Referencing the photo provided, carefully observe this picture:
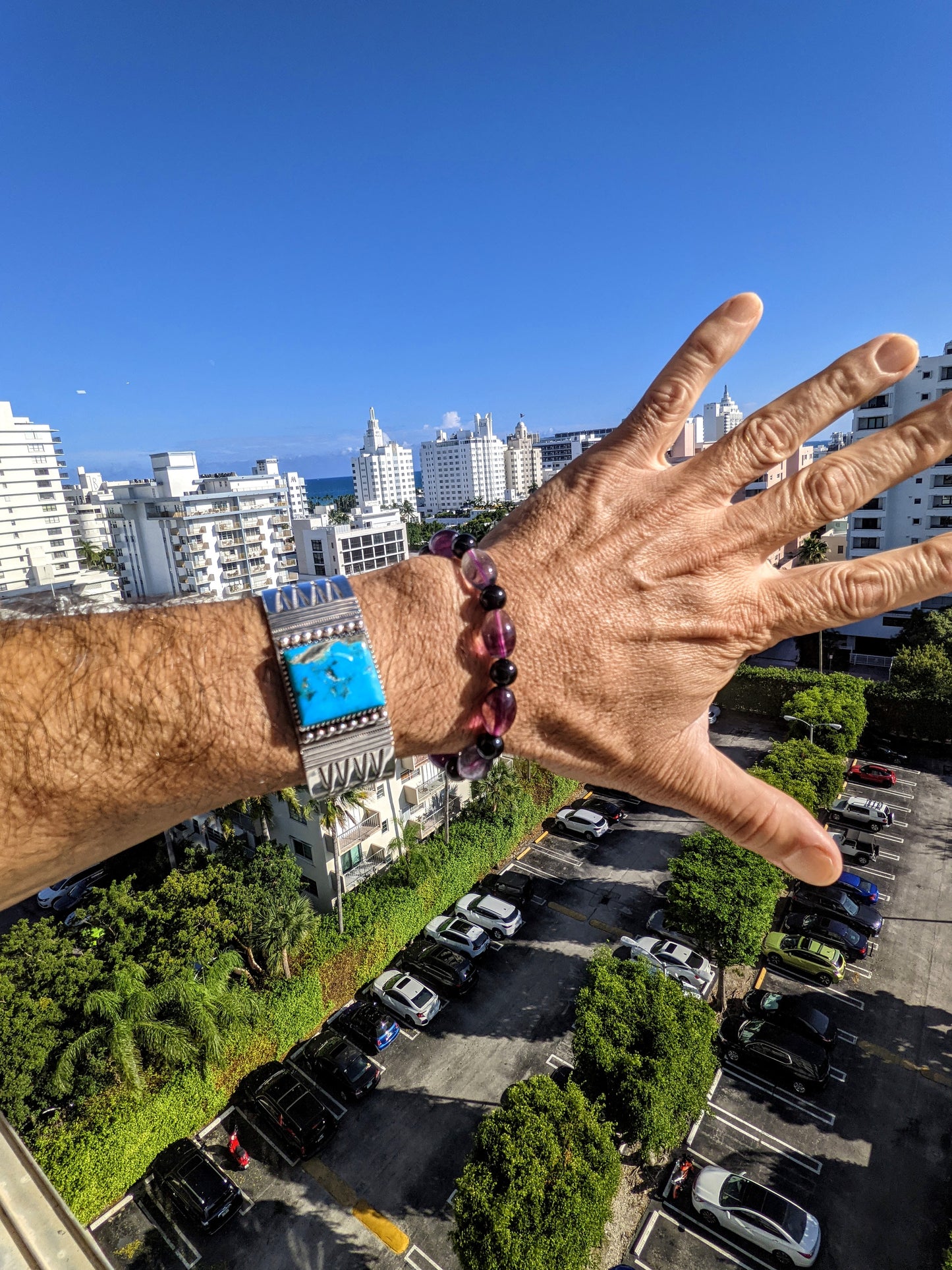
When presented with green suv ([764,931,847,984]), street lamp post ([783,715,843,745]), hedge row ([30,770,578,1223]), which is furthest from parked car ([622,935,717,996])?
street lamp post ([783,715,843,745])

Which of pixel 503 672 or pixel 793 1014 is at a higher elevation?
pixel 503 672

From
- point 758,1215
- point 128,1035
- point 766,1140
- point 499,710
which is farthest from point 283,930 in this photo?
point 499,710

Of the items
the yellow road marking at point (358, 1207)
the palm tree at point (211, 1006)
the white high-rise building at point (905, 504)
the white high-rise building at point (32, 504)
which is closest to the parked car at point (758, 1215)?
the yellow road marking at point (358, 1207)

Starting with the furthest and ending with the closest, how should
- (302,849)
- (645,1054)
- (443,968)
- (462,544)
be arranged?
(302,849) → (443,968) → (645,1054) → (462,544)

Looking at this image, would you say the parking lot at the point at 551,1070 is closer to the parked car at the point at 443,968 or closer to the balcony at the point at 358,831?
the parked car at the point at 443,968

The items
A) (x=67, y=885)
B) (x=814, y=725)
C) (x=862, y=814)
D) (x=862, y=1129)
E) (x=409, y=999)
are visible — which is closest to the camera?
(x=862, y=1129)

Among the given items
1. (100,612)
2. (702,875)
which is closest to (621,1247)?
(702,875)

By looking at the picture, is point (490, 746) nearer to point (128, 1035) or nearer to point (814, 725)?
point (128, 1035)
